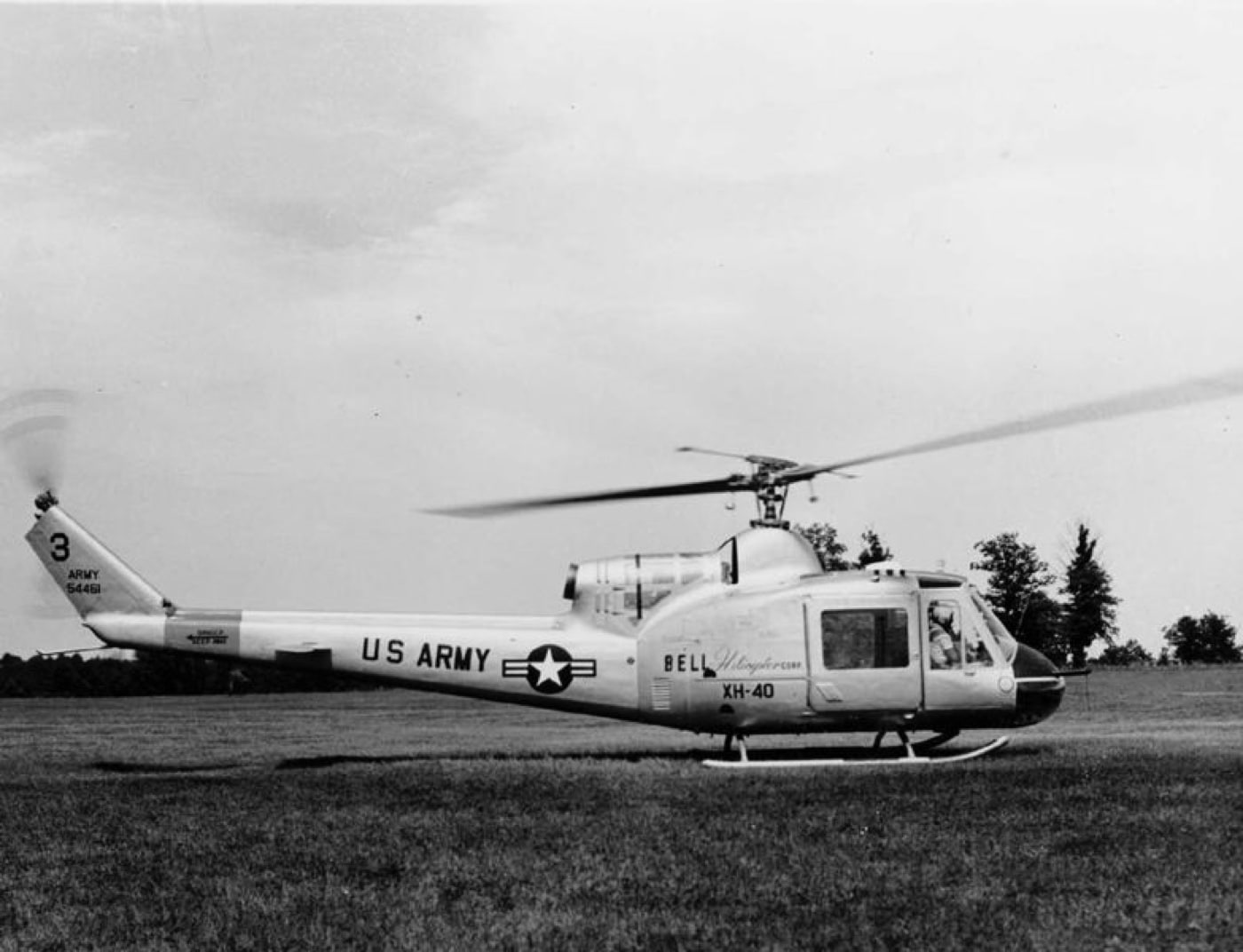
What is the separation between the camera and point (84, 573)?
1900 centimetres

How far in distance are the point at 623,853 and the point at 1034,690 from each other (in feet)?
29.9

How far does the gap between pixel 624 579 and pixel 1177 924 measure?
1126 cm

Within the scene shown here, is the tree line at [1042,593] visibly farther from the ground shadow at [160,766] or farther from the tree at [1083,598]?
the ground shadow at [160,766]

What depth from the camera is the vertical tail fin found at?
747 inches

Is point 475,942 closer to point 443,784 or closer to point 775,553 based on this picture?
point 443,784

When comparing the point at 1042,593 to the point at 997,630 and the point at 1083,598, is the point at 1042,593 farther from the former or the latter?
the point at 997,630

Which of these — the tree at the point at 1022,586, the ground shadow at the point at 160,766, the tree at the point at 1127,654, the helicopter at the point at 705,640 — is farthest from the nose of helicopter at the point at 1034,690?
the tree at the point at 1127,654

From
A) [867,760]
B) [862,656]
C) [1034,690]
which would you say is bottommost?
[867,760]

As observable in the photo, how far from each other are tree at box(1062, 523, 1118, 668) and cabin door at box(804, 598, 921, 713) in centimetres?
6198

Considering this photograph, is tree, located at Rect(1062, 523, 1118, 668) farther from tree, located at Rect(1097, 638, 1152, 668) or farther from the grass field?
the grass field

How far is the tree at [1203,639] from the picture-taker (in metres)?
124

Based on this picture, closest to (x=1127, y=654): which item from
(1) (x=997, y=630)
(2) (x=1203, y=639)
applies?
(2) (x=1203, y=639)

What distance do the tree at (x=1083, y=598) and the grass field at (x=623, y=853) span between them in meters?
63.0

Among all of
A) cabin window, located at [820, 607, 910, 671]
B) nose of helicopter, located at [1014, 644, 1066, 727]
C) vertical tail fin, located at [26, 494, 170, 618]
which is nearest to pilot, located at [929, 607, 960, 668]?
cabin window, located at [820, 607, 910, 671]
